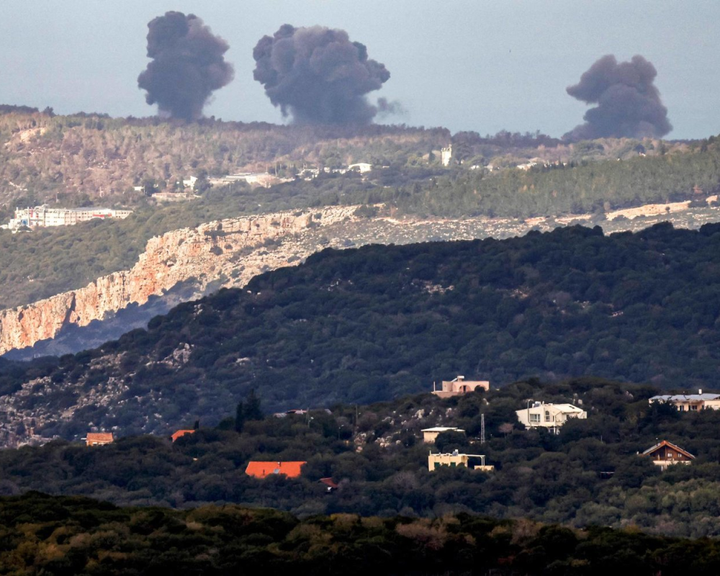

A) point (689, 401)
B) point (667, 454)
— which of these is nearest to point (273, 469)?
point (667, 454)

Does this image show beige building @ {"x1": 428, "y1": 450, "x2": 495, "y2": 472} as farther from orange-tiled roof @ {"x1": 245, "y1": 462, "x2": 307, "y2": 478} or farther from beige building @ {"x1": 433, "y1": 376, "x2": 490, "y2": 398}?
beige building @ {"x1": 433, "y1": 376, "x2": 490, "y2": 398}

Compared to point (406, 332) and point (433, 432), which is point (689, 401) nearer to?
point (433, 432)

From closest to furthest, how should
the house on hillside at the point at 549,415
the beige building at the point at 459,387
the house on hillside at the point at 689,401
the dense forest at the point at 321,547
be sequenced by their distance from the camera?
the dense forest at the point at 321,547, the house on hillside at the point at 549,415, the house on hillside at the point at 689,401, the beige building at the point at 459,387

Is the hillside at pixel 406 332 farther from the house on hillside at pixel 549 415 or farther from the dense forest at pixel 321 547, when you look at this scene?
the dense forest at pixel 321 547

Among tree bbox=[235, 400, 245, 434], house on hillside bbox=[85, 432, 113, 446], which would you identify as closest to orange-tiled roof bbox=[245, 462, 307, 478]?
tree bbox=[235, 400, 245, 434]

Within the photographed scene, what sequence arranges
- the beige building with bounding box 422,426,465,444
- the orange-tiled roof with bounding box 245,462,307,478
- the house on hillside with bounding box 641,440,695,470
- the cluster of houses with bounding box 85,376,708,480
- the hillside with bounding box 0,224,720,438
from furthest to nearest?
the hillside with bounding box 0,224,720,438, the beige building with bounding box 422,426,465,444, the orange-tiled roof with bounding box 245,462,307,478, the cluster of houses with bounding box 85,376,708,480, the house on hillside with bounding box 641,440,695,470

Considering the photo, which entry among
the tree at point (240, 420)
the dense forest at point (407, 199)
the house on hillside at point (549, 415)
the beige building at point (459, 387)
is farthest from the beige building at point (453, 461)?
the dense forest at point (407, 199)

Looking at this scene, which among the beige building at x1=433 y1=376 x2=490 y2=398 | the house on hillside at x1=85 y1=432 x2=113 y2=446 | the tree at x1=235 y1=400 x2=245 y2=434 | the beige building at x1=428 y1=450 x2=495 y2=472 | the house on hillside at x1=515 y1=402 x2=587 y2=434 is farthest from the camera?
the house on hillside at x1=85 y1=432 x2=113 y2=446
